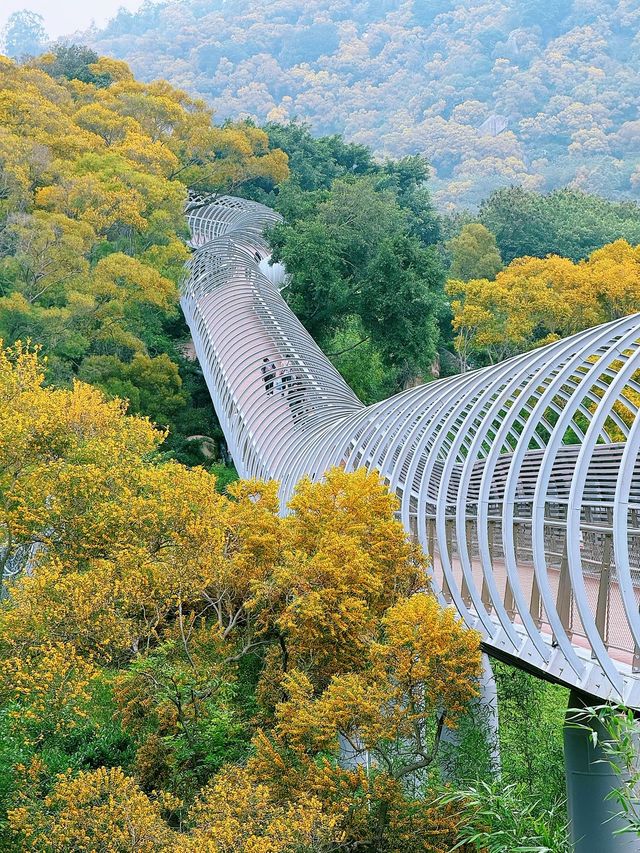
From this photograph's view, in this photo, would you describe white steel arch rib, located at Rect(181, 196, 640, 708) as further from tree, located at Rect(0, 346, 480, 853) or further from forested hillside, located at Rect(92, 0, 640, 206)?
forested hillside, located at Rect(92, 0, 640, 206)

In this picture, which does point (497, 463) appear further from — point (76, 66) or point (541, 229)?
point (76, 66)

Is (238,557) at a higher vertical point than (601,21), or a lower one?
lower

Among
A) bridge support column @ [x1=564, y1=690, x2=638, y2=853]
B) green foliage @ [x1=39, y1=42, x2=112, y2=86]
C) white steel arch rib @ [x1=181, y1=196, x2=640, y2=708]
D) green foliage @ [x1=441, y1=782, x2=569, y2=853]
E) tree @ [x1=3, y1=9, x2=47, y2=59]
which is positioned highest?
tree @ [x1=3, y1=9, x2=47, y2=59]

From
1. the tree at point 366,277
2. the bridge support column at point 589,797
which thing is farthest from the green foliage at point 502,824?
the tree at point 366,277

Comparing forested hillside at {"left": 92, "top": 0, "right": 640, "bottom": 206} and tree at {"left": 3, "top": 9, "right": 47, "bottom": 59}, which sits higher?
tree at {"left": 3, "top": 9, "right": 47, "bottom": 59}

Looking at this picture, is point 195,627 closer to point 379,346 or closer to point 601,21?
point 379,346

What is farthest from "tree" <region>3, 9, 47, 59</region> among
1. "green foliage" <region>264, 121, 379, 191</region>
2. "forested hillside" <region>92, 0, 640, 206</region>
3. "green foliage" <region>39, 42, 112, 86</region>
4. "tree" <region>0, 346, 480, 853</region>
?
"tree" <region>0, 346, 480, 853</region>

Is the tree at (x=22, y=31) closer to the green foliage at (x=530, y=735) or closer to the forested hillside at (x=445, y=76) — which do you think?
the forested hillside at (x=445, y=76)

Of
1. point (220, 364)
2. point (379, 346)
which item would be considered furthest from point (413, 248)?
point (220, 364)
